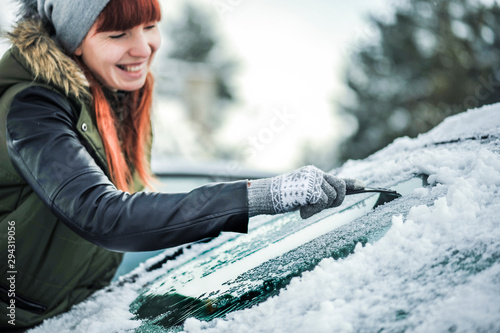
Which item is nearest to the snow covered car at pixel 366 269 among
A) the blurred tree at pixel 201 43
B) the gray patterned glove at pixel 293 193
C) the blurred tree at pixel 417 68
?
the gray patterned glove at pixel 293 193

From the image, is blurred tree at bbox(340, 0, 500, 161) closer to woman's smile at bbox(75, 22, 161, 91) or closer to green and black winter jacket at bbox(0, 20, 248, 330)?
woman's smile at bbox(75, 22, 161, 91)

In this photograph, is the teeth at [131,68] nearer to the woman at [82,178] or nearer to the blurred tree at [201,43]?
the woman at [82,178]

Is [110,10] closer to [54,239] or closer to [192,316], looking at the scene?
[54,239]

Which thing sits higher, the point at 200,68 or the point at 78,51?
the point at 200,68

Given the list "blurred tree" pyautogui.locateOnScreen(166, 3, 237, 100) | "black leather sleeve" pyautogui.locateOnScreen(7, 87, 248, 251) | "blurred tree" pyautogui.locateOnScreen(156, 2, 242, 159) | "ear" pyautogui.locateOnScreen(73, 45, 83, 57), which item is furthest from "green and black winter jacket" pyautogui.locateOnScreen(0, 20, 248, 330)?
"blurred tree" pyautogui.locateOnScreen(166, 3, 237, 100)

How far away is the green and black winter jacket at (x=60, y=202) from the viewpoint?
124cm

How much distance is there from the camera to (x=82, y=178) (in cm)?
130

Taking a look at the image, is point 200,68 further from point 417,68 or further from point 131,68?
point 131,68

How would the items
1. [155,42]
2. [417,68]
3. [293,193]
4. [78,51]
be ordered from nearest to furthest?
[293,193]
[78,51]
[155,42]
[417,68]

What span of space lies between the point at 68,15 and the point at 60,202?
0.72 meters

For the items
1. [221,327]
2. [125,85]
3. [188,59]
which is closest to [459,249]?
[221,327]

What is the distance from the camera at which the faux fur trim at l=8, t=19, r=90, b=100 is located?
1520 millimetres

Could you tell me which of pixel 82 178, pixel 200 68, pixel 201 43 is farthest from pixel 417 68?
pixel 201 43

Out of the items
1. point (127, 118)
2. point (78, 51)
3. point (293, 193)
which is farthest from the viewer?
point (127, 118)
